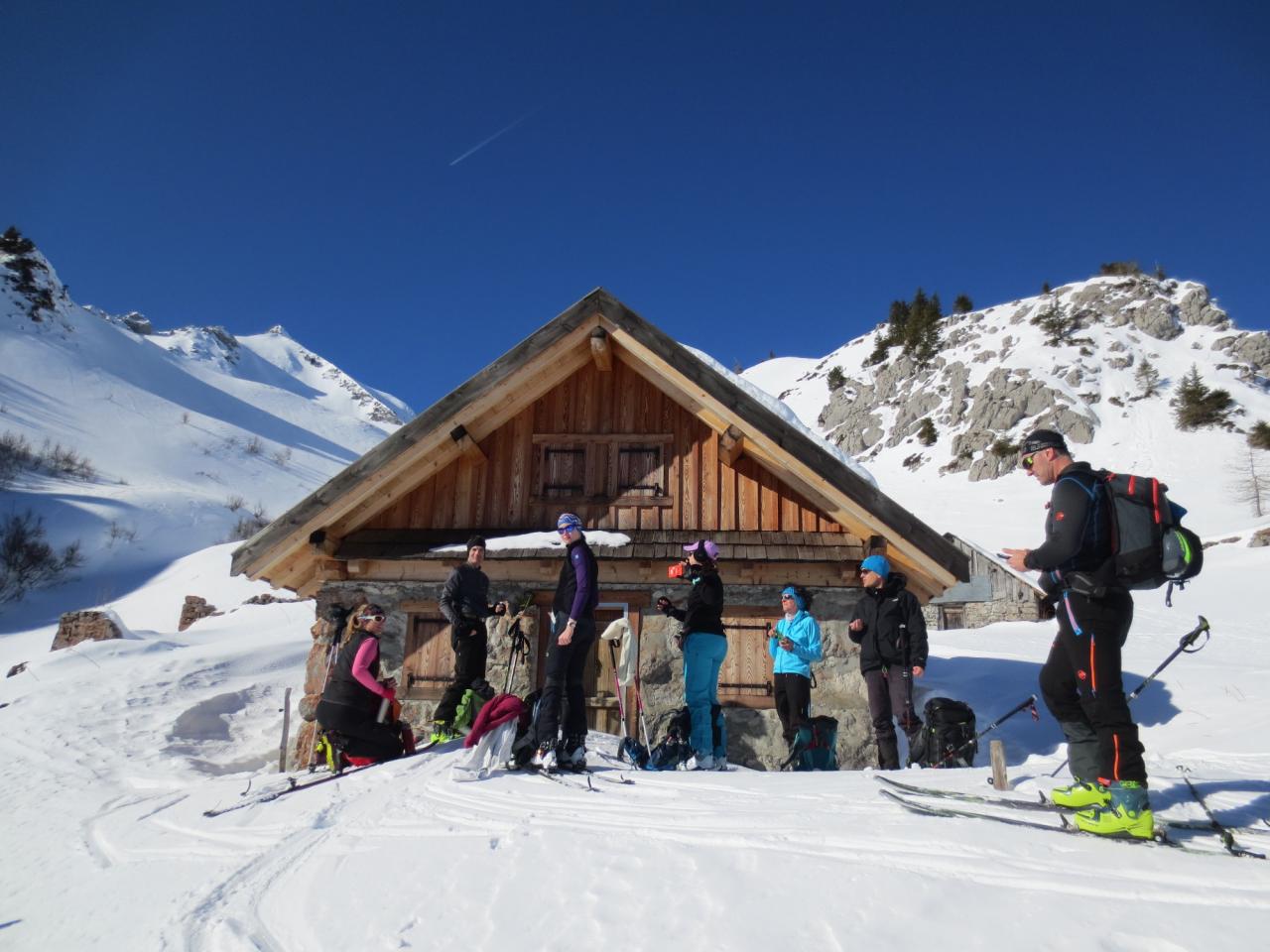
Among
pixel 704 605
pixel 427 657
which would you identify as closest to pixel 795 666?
pixel 704 605

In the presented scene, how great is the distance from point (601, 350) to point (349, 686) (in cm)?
458

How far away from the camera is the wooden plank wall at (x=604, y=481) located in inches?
321

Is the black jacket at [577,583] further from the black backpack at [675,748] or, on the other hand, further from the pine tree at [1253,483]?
the pine tree at [1253,483]

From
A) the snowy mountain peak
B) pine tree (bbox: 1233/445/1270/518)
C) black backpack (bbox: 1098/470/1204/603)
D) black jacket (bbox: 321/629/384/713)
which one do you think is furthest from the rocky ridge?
black jacket (bbox: 321/629/384/713)

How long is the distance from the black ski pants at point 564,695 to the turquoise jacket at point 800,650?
2.08 metres

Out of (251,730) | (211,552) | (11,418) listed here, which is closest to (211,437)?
(11,418)

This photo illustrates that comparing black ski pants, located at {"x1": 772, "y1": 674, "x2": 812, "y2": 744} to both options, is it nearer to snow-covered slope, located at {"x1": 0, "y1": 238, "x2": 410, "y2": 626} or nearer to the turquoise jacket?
the turquoise jacket

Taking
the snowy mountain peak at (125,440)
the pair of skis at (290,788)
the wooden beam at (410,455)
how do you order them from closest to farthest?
the pair of skis at (290,788) < the wooden beam at (410,455) < the snowy mountain peak at (125,440)

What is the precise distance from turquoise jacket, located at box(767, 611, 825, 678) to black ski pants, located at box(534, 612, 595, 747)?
6.83ft

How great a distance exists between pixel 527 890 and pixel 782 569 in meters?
5.42

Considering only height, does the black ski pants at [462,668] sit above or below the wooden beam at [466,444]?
below

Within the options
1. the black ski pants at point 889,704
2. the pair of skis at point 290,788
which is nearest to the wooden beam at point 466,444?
the pair of skis at point 290,788

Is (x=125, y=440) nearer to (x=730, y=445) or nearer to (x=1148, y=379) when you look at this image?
(x=730, y=445)

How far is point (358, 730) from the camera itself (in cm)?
559
